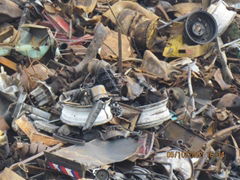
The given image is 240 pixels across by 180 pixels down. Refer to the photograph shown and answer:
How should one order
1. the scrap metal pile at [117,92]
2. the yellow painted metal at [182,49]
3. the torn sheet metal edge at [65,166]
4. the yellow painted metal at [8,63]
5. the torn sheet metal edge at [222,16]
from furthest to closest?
the torn sheet metal edge at [222,16] → the yellow painted metal at [182,49] → the yellow painted metal at [8,63] → the scrap metal pile at [117,92] → the torn sheet metal edge at [65,166]

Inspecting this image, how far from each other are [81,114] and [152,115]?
32.0 inches

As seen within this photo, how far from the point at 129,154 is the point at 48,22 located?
306cm

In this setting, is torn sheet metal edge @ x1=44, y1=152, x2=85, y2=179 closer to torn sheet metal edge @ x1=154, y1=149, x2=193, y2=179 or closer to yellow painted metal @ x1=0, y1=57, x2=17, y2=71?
torn sheet metal edge @ x1=154, y1=149, x2=193, y2=179

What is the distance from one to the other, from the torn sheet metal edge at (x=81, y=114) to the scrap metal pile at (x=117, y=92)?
1 cm

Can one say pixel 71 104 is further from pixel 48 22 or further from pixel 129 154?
pixel 48 22

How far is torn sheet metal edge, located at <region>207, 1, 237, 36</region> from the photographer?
739 cm

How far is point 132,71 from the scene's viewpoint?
6133 millimetres

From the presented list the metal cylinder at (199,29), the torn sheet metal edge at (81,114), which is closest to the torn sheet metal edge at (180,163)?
the torn sheet metal edge at (81,114)

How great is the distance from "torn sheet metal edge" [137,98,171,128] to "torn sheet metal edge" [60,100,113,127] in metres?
0.43

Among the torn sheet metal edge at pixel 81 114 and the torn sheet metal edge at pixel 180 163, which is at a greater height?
the torn sheet metal edge at pixel 81 114

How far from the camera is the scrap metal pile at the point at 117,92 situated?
4906 millimetres

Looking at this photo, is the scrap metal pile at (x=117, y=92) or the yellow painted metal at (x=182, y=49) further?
the yellow painted metal at (x=182, y=49)

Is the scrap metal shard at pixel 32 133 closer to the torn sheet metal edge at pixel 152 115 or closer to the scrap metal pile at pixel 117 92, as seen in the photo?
the scrap metal pile at pixel 117 92
